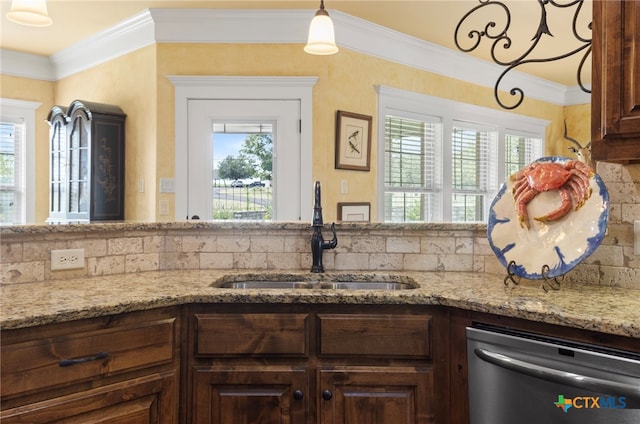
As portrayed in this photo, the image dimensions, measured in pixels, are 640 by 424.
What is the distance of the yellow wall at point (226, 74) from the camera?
3.87 metres

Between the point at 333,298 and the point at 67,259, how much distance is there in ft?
3.29

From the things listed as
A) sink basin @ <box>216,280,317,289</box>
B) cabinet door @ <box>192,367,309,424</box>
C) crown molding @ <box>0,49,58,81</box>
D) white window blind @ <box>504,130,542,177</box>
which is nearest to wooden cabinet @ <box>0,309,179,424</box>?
cabinet door @ <box>192,367,309,424</box>

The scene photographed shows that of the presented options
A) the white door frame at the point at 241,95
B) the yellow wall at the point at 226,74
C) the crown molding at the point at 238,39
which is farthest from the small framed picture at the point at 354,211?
the crown molding at the point at 238,39

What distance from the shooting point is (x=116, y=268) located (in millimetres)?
1982

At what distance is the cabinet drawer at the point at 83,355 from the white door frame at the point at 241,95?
2438 mm

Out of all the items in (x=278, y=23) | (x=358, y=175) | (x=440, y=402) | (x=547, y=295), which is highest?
(x=278, y=23)

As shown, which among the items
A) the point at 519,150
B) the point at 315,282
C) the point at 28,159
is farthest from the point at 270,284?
the point at 519,150

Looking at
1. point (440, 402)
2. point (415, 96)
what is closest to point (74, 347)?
point (440, 402)

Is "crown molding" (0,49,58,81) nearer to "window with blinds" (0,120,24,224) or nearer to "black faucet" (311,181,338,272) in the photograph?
"window with blinds" (0,120,24,224)

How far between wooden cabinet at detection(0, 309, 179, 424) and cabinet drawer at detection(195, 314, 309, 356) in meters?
0.10

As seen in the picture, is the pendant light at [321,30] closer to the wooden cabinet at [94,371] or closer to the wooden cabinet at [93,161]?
the wooden cabinet at [94,371]

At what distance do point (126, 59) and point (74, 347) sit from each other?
3465mm

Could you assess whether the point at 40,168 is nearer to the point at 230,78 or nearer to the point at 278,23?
the point at 230,78

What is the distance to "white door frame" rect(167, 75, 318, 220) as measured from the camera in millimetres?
3852
